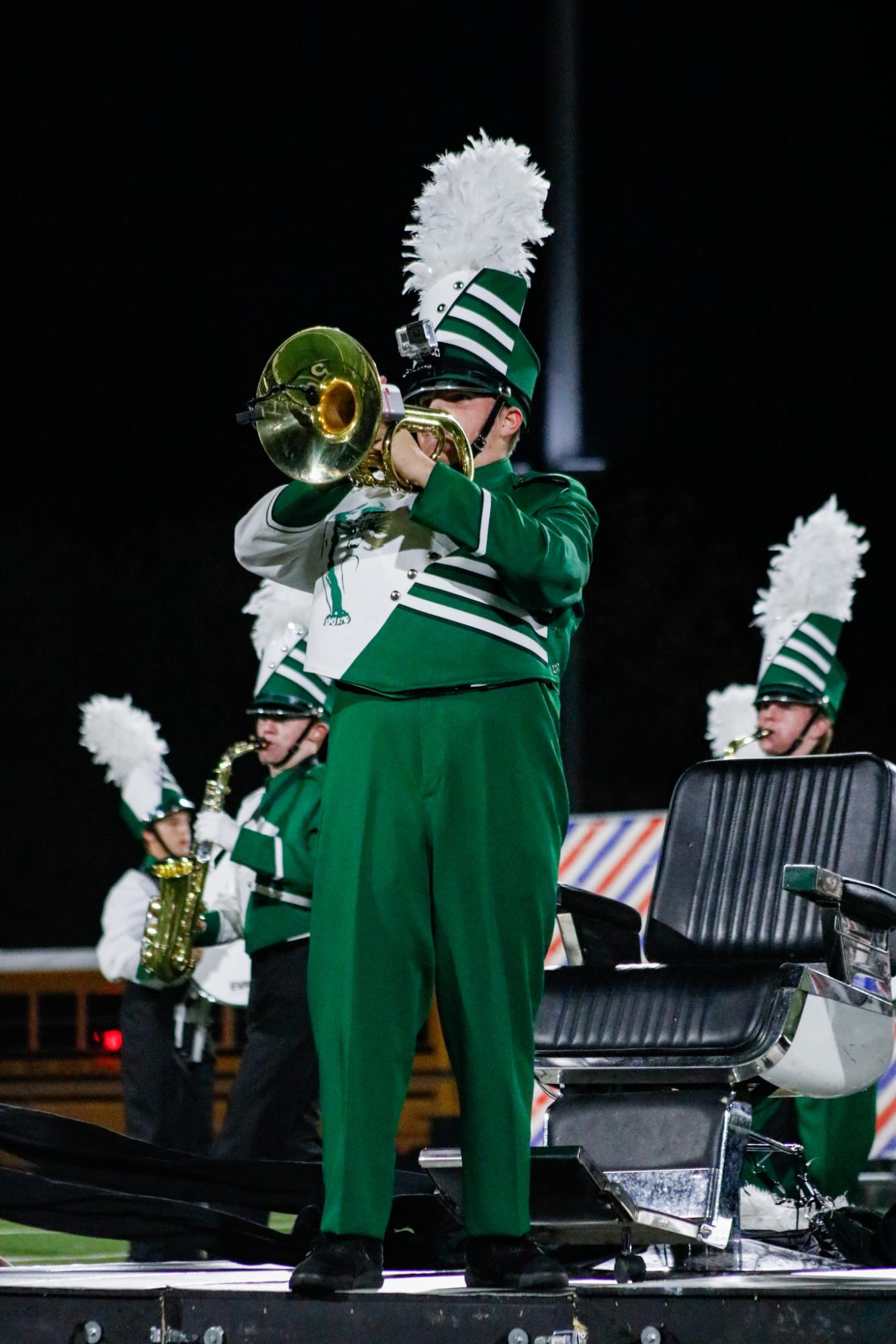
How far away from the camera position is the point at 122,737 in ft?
27.2

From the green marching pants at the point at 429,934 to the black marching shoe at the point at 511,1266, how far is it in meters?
0.02

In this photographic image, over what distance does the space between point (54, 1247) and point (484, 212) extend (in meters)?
5.06

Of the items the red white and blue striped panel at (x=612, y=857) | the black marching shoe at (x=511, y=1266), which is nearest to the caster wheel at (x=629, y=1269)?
the black marching shoe at (x=511, y=1266)

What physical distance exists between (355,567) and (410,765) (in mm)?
378

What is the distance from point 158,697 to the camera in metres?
21.4

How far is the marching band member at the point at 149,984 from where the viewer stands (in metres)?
7.20

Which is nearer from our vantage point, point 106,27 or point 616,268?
point 616,268

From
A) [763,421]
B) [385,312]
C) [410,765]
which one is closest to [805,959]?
[410,765]

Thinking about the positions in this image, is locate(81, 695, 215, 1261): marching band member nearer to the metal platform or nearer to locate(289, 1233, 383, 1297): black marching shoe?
the metal platform

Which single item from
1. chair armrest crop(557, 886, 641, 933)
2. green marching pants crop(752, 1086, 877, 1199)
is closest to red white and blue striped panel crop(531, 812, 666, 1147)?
green marching pants crop(752, 1086, 877, 1199)

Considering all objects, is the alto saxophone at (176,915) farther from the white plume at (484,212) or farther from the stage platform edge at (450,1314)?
the stage platform edge at (450,1314)

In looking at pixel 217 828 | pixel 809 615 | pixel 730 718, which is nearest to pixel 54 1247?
pixel 217 828

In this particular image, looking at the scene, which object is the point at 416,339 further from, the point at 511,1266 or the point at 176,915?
the point at 176,915

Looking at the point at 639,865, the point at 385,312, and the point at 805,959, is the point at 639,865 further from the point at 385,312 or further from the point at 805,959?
the point at 385,312
